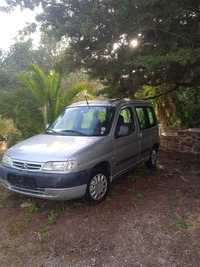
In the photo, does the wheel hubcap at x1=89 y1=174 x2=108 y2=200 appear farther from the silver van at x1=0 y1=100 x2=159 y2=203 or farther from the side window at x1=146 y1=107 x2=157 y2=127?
the side window at x1=146 y1=107 x2=157 y2=127

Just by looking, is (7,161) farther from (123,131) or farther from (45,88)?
(45,88)

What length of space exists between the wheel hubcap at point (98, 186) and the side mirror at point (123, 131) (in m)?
1.00

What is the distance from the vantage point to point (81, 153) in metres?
4.96

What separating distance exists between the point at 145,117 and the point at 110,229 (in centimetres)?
363

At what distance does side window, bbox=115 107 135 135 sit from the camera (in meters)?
6.19

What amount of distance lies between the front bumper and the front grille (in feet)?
0.23

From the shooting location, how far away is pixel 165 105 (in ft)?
39.7

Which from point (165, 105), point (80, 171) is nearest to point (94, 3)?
point (80, 171)

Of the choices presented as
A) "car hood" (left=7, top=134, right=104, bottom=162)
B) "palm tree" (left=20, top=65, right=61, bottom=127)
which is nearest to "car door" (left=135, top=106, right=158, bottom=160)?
"car hood" (left=7, top=134, right=104, bottom=162)

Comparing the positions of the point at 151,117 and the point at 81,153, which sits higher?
the point at 151,117

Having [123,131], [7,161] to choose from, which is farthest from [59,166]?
[123,131]

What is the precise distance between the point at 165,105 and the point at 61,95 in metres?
4.67

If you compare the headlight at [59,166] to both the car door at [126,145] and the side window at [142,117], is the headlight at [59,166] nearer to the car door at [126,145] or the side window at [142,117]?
the car door at [126,145]

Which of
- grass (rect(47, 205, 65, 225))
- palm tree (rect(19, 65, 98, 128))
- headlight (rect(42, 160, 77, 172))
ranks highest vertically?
palm tree (rect(19, 65, 98, 128))
